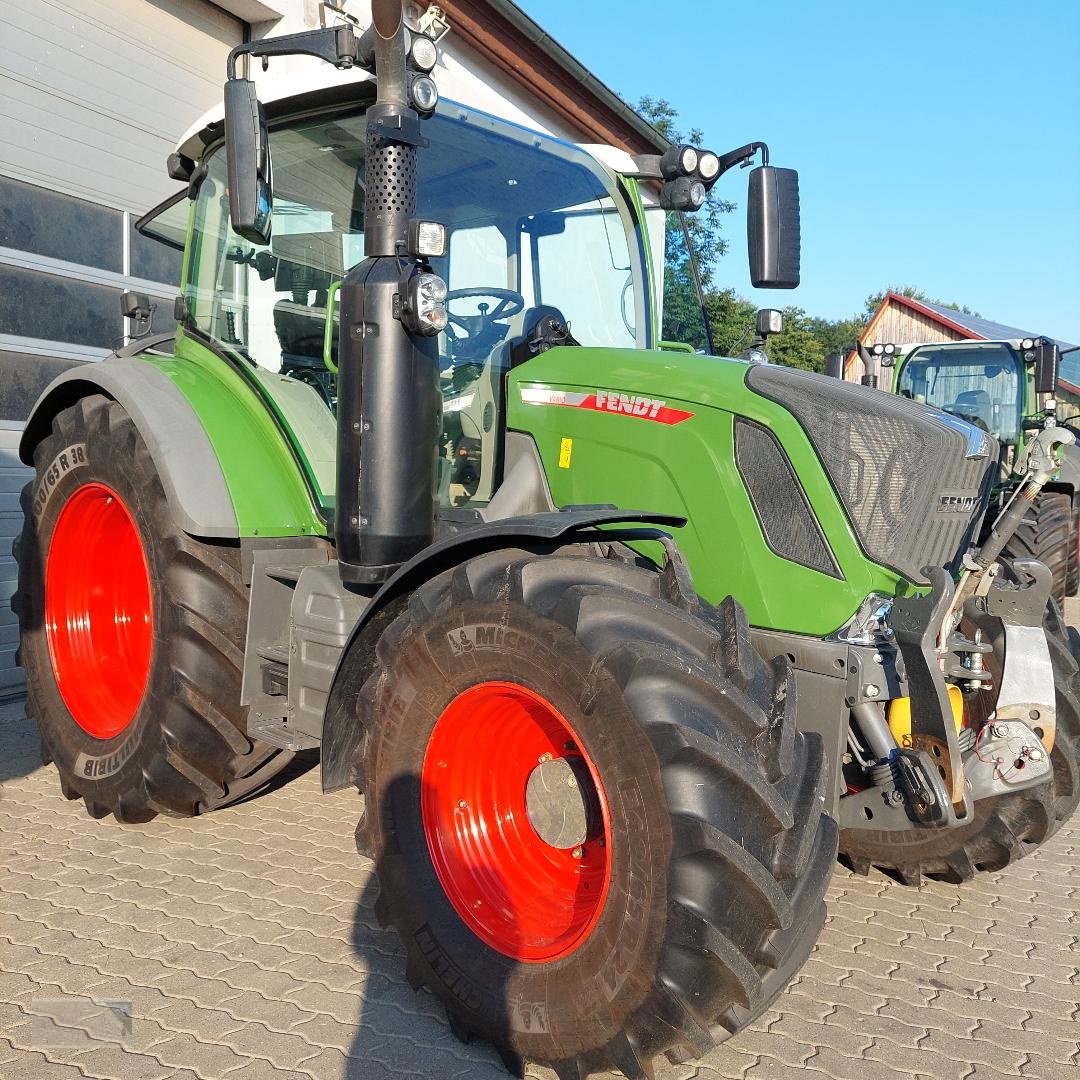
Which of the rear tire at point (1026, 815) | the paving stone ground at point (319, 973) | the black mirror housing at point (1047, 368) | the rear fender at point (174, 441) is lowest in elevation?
the paving stone ground at point (319, 973)

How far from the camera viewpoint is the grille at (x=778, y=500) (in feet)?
8.86

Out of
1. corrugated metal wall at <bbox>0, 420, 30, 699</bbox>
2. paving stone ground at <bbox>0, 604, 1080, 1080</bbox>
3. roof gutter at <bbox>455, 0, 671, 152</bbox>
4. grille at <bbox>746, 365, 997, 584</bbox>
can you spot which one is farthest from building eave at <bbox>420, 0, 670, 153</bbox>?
paving stone ground at <bbox>0, 604, 1080, 1080</bbox>

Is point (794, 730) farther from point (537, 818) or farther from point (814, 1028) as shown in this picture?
point (814, 1028)

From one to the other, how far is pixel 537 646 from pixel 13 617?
14.2 feet

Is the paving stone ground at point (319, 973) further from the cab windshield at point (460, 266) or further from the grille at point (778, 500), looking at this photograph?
the cab windshield at point (460, 266)

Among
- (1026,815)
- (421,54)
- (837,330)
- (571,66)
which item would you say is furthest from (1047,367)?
(837,330)

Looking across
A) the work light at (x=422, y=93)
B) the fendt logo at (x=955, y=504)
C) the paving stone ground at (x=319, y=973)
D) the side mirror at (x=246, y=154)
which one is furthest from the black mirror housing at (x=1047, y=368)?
the side mirror at (x=246, y=154)

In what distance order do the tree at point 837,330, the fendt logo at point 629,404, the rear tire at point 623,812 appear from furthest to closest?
1. the tree at point 837,330
2. the fendt logo at point 629,404
3. the rear tire at point 623,812

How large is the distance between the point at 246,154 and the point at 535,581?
1.31 meters

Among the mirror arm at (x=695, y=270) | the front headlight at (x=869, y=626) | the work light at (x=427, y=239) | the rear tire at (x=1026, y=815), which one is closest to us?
the front headlight at (x=869, y=626)

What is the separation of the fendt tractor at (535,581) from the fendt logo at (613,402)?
13mm

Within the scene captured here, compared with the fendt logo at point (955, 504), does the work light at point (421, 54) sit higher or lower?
higher

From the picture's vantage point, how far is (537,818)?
268 centimetres

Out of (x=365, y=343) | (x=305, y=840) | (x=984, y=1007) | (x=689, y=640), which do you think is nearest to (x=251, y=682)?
(x=305, y=840)
